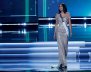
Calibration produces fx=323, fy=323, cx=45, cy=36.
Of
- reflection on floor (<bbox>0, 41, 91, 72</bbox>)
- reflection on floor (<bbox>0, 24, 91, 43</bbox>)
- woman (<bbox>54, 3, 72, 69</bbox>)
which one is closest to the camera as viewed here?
woman (<bbox>54, 3, 72, 69</bbox>)

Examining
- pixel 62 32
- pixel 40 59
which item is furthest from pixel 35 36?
pixel 62 32

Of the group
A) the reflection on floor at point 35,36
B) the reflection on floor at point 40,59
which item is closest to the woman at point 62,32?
the reflection on floor at point 40,59

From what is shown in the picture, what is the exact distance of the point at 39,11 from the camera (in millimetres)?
16641

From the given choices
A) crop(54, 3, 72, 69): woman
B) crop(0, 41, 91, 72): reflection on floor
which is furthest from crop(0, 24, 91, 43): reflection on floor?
crop(54, 3, 72, 69): woman

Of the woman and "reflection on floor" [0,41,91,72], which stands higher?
the woman

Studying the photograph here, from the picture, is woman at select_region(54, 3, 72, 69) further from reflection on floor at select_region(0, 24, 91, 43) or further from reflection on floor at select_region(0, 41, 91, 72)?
reflection on floor at select_region(0, 24, 91, 43)

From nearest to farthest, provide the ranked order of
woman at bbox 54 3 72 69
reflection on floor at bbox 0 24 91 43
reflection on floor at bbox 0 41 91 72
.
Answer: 1. woman at bbox 54 3 72 69
2. reflection on floor at bbox 0 41 91 72
3. reflection on floor at bbox 0 24 91 43

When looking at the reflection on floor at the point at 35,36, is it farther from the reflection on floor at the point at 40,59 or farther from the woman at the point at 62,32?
the woman at the point at 62,32

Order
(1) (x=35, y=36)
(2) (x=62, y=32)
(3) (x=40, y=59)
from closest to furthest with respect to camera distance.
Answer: (2) (x=62, y=32), (3) (x=40, y=59), (1) (x=35, y=36)

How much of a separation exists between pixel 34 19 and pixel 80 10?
2.50m

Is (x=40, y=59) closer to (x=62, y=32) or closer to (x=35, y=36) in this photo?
(x=62, y=32)

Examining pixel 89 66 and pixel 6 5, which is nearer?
pixel 89 66

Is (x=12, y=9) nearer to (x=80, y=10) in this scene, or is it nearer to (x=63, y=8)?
(x=80, y=10)

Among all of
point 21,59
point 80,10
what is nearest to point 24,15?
point 80,10
